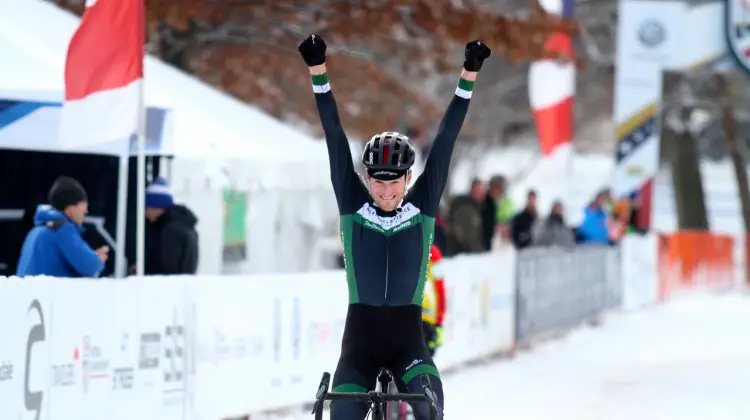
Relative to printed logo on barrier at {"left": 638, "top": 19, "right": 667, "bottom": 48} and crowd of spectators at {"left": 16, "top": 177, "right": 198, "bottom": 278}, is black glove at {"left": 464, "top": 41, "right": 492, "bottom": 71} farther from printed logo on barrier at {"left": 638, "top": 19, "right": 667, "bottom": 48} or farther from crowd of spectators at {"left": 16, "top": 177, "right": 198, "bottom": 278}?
Answer: printed logo on barrier at {"left": 638, "top": 19, "right": 667, "bottom": 48}

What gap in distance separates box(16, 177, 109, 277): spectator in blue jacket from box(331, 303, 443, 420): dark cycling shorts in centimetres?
346

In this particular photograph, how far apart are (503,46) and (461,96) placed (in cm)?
1418

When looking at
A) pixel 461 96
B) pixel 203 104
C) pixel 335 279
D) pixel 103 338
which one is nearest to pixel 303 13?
pixel 203 104

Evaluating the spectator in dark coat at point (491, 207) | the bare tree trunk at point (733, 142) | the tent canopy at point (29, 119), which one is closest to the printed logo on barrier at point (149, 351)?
the tent canopy at point (29, 119)

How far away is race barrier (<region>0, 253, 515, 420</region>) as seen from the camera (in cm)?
908

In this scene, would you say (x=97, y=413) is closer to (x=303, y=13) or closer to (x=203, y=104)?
(x=203, y=104)

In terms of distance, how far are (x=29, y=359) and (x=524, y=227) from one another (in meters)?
12.7

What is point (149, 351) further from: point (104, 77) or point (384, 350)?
point (384, 350)

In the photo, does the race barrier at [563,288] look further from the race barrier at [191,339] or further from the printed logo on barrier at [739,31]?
the printed logo on barrier at [739,31]

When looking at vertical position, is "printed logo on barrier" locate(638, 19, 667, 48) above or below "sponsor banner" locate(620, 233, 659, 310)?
above

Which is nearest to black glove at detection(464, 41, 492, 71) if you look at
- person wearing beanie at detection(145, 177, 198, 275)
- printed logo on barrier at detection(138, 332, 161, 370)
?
printed logo on barrier at detection(138, 332, 161, 370)

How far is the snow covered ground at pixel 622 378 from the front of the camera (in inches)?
520

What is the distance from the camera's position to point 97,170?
1465cm

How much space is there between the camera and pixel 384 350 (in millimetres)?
7047
